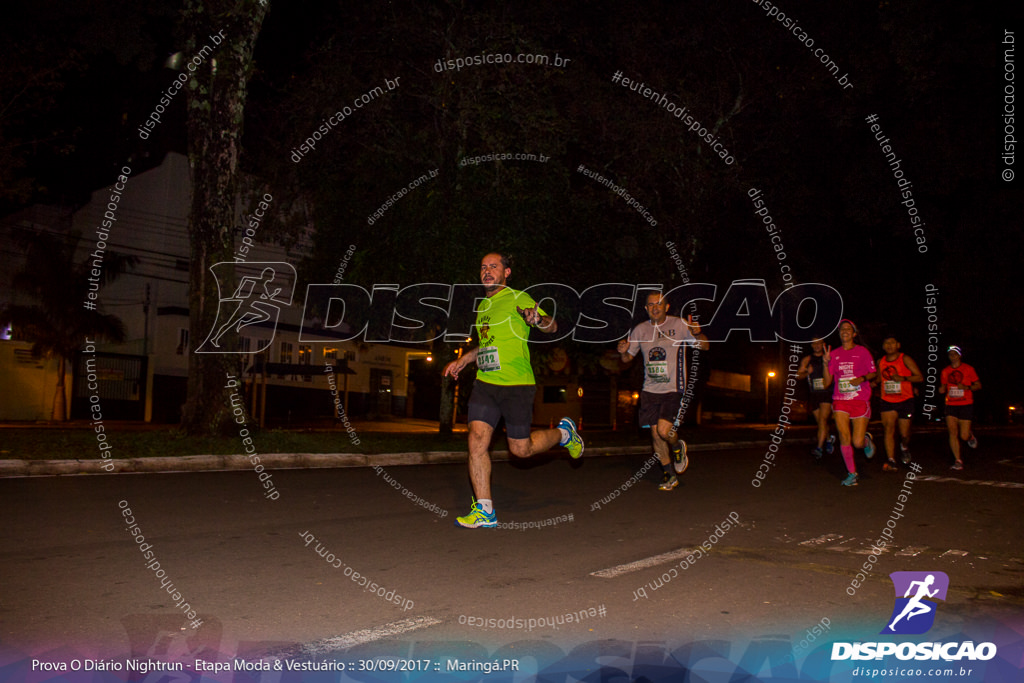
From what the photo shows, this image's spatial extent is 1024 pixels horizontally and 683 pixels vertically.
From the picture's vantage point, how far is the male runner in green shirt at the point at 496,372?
6602 mm

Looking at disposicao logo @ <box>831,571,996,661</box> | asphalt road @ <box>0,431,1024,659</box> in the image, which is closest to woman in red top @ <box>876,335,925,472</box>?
asphalt road @ <box>0,431,1024,659</box>

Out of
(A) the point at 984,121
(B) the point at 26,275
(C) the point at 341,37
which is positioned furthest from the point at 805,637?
(B) the point at 26,275

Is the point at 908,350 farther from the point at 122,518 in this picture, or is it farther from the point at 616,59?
the point at 122,518

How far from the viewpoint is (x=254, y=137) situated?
18859mm

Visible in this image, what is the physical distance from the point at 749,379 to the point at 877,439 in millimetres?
27323

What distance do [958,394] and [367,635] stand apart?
12.6m

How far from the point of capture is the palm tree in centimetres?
2770

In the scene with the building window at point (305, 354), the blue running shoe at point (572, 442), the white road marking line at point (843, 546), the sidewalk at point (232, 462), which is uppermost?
the building window at point (305, 354)

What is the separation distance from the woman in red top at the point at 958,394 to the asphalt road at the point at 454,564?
183 inches

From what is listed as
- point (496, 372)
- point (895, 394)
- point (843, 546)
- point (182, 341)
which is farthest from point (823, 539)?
point (182, 341)

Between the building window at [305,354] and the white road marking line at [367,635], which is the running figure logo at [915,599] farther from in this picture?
the building window at [305,354]

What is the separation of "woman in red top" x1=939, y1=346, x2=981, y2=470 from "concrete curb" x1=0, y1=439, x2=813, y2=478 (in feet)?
19.7

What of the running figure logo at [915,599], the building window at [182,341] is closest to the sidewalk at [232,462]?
the running figure logo at [915,599]

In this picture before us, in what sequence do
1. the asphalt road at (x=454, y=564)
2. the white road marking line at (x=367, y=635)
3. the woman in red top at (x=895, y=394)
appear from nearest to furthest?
the white road marking line at (x=367, y=635)
the asphalt road at (x=454, y=564)
the woman in red top at (x=895, y=394)
